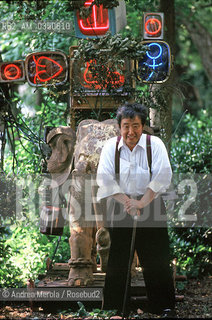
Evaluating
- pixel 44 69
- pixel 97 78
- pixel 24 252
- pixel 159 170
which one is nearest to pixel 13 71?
pixel 44 69

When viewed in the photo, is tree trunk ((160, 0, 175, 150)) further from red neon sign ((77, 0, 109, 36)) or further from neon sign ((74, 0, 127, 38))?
red neon sign ((77, 0, 109, 36))

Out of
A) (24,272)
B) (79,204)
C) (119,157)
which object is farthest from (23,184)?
(119,157)

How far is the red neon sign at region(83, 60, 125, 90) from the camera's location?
25.6 feet

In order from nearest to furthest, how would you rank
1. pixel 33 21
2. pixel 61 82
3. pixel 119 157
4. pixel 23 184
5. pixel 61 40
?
pixel 119 157 → pixel 61 82 → pixel 33 21 → pixel 23 184 → pixel 61 40

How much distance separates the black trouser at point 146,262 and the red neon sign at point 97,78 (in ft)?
7.09

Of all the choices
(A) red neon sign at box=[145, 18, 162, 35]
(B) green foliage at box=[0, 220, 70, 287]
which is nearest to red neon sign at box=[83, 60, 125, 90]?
(A) red neon sign at box=[145, 18, 162, 35]

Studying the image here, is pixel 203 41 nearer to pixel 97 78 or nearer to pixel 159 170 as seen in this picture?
pixel 97 78

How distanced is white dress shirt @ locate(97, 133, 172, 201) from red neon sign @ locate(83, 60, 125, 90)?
180 centimetres

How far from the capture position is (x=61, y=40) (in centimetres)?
1231

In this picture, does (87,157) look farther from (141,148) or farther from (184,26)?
(184,26)

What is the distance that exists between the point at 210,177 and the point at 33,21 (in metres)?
3.97

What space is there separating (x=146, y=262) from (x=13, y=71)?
3581mm

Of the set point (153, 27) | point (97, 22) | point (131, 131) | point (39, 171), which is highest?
point (97, 22)

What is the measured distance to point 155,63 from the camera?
8164mm
